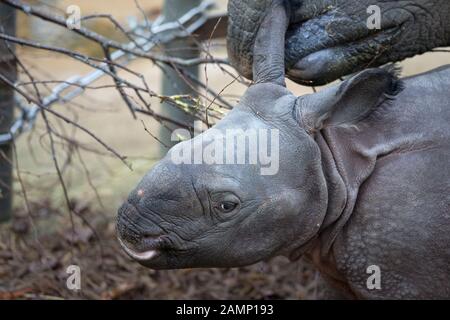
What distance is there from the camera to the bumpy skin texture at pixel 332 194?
2.80m

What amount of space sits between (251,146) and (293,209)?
0.23 metres

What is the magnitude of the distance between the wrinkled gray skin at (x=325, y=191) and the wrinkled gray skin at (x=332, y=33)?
7 centimetres


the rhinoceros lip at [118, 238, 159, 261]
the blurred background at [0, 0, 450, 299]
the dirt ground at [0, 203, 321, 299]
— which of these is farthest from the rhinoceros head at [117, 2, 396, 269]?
the dirt ground at [0, 203, 321, 299]

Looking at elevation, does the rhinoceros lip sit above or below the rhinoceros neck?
below

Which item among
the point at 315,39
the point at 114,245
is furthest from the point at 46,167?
the point at 315,39

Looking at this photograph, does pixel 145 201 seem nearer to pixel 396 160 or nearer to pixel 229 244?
pixel 229 244

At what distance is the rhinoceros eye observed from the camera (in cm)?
280

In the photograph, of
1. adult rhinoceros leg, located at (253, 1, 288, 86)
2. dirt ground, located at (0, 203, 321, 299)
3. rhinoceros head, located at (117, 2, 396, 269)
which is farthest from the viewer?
dirt ground, located at (0, 203, 321, 299)

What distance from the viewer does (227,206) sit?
2811mm

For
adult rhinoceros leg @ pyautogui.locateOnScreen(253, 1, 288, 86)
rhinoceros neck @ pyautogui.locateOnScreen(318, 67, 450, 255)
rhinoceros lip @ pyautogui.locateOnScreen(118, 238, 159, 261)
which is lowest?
rhinoceros lip @ pyautogui.locateOnScreen(118, 238, 159, 261)

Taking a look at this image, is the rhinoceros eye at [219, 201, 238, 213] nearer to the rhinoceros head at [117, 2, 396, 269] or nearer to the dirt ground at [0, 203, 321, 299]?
the rhinoceros head at [117, 2, 396, 269]

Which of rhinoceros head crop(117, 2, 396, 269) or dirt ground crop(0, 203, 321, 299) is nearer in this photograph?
rhinoceros head crop(117, 2, 396, 269)

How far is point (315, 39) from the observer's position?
3.09 metres

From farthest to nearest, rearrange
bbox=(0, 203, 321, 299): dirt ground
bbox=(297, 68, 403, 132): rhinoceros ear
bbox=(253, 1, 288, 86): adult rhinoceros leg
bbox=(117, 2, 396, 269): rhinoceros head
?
bbox=(0, 203, 321, 299): dirt ground < bbox=(253, 1, 288, 86): adult rhinoceros leg < bbox=(297, 68, 403, 132): rhinoceros ear < bbox=(117, 2, 396, 269): rhinoceros head
